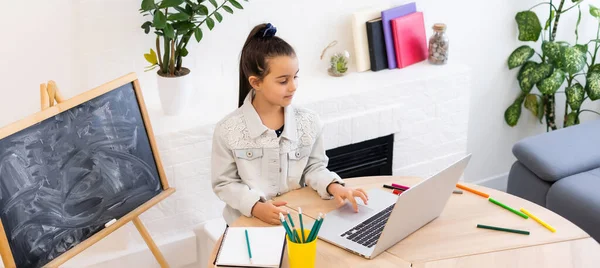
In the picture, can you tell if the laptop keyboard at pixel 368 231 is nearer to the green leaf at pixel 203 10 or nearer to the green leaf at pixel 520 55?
the green leaf at pixel 203 10

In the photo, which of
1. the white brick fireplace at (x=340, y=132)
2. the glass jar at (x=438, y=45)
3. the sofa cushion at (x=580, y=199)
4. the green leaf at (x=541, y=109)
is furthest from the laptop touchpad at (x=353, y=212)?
the green leaf at (x=541, y=109)

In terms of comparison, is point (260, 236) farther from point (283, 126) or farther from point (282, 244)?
point (283, 126)

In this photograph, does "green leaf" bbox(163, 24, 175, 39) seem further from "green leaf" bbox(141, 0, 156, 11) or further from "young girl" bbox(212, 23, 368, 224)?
"young girl" bbox(212, 23, 368, 224)

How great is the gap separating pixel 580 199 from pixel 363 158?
0.87 m

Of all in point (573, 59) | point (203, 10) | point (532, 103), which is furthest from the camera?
point (532, 103)

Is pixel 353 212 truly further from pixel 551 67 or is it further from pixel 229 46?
pixel 551 67

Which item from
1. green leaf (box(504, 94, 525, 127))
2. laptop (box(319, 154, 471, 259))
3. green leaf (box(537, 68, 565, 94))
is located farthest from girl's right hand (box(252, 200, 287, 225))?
green leaf (box(504, 94, 525, 127))

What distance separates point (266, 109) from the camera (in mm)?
2242

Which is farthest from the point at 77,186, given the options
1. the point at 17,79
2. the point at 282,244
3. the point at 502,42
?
the point at 502,42

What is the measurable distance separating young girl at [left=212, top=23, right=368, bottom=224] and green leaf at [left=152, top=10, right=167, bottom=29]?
1.29ft

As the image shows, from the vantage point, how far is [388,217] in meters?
1.97

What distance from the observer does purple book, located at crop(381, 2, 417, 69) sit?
316 centimetres

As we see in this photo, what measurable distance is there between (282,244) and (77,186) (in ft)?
2.43

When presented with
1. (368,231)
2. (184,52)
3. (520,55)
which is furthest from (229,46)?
(520,55)
